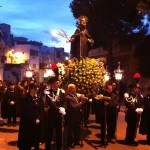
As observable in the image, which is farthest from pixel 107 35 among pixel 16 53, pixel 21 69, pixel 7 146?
pixel 16 53

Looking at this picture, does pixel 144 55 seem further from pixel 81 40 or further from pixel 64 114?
pixel 64 114

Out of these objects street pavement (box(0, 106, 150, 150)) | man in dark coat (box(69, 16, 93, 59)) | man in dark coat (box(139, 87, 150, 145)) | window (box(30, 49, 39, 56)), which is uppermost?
window (box(30, 49, 39, 56))

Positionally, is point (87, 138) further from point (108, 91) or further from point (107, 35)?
point (107, 35)

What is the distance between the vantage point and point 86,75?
13.2 meters

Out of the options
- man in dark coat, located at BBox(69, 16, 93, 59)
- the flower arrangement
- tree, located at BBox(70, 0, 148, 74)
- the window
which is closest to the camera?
the flower arrangement

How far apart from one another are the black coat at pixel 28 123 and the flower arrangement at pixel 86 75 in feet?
9.70

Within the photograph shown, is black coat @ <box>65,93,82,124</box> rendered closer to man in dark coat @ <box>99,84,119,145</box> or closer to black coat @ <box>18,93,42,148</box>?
man in dark coat @ <box>99,84,119,145</box>

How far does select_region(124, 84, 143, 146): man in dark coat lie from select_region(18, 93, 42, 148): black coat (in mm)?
3434

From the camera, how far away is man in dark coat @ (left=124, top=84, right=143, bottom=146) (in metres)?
12.6

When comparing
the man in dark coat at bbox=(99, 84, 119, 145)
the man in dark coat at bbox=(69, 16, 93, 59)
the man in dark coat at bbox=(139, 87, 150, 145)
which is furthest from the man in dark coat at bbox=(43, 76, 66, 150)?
the man in dark coat at bbox=(69, 16, 93, 59)

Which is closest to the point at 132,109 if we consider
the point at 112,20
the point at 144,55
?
the point at 144,55

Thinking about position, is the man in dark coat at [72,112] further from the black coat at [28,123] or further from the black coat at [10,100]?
the black coat at [10,100]

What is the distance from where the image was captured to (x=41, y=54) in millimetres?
88250

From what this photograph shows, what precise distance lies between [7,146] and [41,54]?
76.9 m
